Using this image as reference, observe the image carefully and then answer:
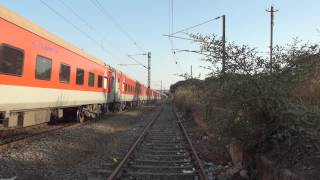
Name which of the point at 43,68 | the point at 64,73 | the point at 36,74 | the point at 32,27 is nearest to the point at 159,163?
the point at 36,74

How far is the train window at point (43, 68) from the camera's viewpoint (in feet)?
38.7

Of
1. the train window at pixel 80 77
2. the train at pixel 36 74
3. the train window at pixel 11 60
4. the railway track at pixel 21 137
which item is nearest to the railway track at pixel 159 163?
the railway track at pixel 21 137

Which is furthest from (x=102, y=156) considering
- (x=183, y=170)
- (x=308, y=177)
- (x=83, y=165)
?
(x=308, y=177)

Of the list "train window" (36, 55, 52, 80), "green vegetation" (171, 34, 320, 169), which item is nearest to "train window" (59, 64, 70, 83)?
"train window" (36, 55, 52, 80)

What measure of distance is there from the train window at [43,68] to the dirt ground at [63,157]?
175cm

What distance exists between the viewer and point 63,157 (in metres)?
9.43

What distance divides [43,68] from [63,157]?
372 centimetres

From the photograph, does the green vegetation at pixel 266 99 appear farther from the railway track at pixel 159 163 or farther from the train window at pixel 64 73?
the train window at pixel 64 73

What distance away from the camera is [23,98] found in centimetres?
1077

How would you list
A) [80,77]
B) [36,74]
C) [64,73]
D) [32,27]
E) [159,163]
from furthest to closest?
1. [80,77]
2. [64,73]
3. [36,74]
4. [32,27]
5. [159,163]

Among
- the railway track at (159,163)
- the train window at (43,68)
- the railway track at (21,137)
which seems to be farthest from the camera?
the train window at (43,68)

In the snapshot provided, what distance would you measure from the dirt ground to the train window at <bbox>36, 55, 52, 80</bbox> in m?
1.75

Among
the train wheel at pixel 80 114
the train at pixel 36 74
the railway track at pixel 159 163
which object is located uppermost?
the train at pixel 36 74

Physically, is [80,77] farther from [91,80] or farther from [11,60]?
[11,60]
